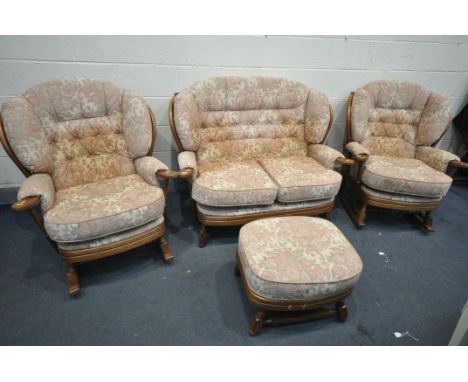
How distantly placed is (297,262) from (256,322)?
14.1 inches

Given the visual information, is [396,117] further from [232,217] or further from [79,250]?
[79,250]

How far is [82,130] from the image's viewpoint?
5.48 ft

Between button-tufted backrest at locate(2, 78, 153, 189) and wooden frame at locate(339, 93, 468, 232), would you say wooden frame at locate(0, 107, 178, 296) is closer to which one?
button-tufted backrest at locate(2, 78, 153, 189)

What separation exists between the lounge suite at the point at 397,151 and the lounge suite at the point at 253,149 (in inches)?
11.2

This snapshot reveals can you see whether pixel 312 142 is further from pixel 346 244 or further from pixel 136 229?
pixel 136 229

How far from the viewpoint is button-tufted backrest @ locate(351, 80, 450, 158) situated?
206 centimetres

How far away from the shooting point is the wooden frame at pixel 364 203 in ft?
6.19

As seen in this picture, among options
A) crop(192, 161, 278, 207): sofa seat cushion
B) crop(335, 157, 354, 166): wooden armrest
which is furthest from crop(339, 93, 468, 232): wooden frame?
crop(192, 161, 278, 207): sofa seat cushion

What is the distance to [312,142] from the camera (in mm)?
2094

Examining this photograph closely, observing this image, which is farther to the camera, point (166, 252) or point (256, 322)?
point (166, 252)

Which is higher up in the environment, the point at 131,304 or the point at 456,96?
the point at 456,96

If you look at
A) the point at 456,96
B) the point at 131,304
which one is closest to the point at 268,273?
the point at 131,304

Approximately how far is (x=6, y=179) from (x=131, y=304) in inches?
66.9

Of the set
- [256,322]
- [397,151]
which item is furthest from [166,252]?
[397,151]
